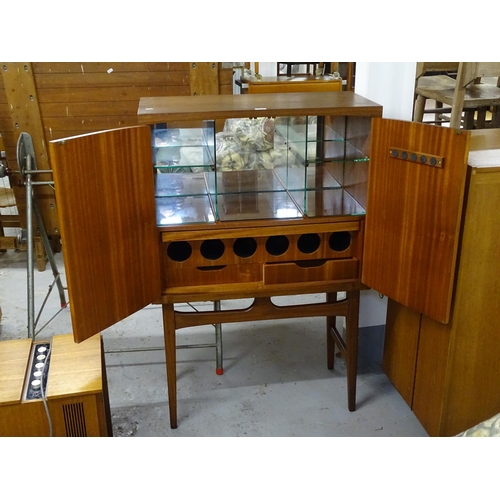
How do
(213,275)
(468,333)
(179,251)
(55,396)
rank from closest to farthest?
(55,396) < (468,333) < (213,275) < (179,251)

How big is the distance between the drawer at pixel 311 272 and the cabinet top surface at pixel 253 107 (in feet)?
1.69

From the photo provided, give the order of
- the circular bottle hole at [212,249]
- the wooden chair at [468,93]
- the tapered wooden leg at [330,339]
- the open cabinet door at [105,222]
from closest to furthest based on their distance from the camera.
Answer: the open cabinet door at [105,222], the circular bottle hole at [212,249], the tapered wooden leg at [330,339], the wooden chair at [468,93]

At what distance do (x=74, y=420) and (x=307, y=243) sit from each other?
3.29ft

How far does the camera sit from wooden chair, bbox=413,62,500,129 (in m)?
2.80

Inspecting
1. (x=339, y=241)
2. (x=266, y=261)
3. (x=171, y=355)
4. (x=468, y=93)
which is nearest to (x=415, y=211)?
(x=339, y=241)

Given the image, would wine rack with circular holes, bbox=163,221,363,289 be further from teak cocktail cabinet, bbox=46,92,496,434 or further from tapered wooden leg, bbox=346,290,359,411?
tapered wooden leg, bbox=346,290,359,411

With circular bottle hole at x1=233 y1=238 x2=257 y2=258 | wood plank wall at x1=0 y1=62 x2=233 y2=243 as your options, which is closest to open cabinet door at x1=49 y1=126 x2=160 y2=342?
circular bottle hole at x1=233 y1=238 x2=257 y2=258

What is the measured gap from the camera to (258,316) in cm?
211

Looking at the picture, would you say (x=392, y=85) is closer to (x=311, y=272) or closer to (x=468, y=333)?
(x=311, y=272)

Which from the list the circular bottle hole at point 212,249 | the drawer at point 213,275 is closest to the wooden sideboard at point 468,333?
the drawer at point 213,275

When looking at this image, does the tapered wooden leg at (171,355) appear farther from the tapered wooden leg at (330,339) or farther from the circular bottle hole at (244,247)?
the tapered wooden leg at (330,339)

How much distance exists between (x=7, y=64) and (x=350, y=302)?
2.32m

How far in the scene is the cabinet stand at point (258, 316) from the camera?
2074mm

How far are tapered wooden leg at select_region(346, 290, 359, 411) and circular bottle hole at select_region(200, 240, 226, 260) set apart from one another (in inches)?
20.4
